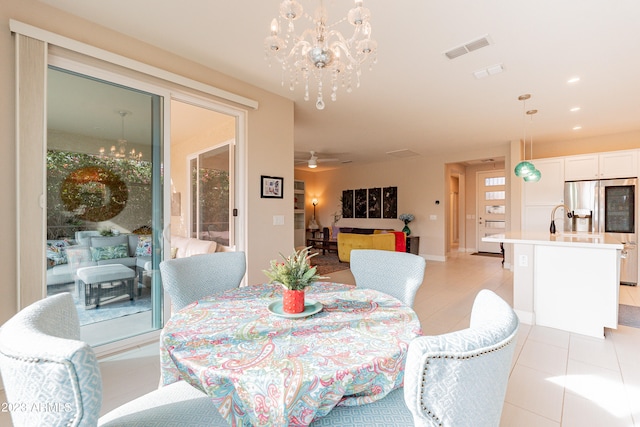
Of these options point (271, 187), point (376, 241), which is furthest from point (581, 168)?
point (271, 187)

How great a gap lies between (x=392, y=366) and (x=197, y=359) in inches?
23.6

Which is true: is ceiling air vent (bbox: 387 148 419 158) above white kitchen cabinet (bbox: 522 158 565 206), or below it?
above

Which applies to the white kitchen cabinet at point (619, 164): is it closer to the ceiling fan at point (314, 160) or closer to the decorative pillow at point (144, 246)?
the ceiling fan at point (314, 160)

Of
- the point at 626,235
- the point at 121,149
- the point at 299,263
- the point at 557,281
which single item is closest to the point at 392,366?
the point at 299,263

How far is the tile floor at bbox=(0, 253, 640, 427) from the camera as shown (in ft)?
5.46

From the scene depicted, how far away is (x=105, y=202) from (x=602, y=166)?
6923 millimetres

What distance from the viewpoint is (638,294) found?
4031 millimetres

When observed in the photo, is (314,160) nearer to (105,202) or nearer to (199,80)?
(199,80)

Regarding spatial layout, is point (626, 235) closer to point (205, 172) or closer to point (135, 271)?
point (205, 172)

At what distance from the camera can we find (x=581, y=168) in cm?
494

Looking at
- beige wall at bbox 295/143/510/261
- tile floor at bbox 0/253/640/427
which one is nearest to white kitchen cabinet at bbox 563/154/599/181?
beige wall at bbox 295/143/510/261

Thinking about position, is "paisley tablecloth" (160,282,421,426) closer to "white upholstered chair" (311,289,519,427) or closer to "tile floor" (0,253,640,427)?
"white upholstered chair" (311,289,519,427)

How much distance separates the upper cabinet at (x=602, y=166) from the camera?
452 cm

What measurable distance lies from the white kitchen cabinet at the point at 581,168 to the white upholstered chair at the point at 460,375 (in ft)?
19.2
